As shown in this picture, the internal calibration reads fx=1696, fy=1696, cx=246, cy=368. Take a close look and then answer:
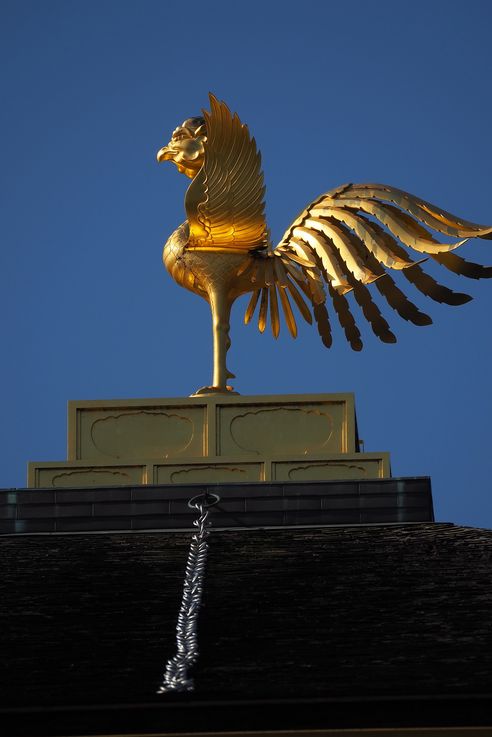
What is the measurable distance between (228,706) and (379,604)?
3766 millimetres

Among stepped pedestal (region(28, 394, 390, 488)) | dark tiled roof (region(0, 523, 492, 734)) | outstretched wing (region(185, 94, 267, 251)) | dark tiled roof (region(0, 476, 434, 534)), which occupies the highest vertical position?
outstretched wing (region(185, 94, 267, 251))

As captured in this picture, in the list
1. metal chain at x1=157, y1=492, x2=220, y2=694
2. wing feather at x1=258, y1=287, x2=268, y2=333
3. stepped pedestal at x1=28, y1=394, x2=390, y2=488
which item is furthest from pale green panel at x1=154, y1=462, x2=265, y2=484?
wing feather at x1=258, y1=287, x2=268, y2=333

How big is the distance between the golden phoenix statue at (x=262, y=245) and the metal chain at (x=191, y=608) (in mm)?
2766

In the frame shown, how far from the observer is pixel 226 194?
25047 mm

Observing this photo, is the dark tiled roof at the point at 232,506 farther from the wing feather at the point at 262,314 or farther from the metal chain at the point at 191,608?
the wing feather at the point at 262,314

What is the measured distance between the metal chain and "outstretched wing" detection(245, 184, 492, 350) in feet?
12.4

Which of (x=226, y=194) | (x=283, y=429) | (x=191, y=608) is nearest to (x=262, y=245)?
(x=226, y=194)

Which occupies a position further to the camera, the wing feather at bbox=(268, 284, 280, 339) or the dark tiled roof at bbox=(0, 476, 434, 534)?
the wing feather at bbox=(268, 284, 280, 339)

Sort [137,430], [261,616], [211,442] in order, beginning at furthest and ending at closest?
[137,430]
[211,442]
[261,616]

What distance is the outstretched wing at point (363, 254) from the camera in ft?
75.7

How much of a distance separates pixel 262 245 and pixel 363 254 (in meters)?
1.88

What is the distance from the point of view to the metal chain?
1550cm

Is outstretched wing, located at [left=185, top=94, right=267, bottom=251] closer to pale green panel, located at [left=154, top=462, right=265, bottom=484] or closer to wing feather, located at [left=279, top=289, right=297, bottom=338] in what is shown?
wing feather, located at [left=279, top=289, right=297, bottom=338]

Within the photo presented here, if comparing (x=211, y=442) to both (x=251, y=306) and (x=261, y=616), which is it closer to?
(x=251, y=306)
